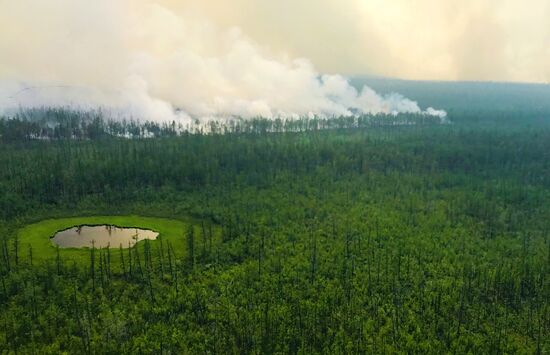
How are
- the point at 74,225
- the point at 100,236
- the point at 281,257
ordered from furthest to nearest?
the point at 74,225 → the point at 100,236 → the point at 281,257

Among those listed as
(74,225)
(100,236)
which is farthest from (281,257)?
(74,225)

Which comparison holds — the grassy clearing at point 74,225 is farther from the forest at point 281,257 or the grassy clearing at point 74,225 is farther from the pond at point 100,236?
the pond at point 100,236

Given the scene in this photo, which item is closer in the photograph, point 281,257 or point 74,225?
point 281,257

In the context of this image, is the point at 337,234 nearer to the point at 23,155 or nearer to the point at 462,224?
the point at 462,224

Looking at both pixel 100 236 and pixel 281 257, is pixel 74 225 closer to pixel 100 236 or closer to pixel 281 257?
pixel 100 236

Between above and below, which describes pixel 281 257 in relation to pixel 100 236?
below

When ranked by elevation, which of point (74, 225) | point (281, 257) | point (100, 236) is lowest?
point (281, 257)

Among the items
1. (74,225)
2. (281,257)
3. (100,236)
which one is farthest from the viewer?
(74,225)
